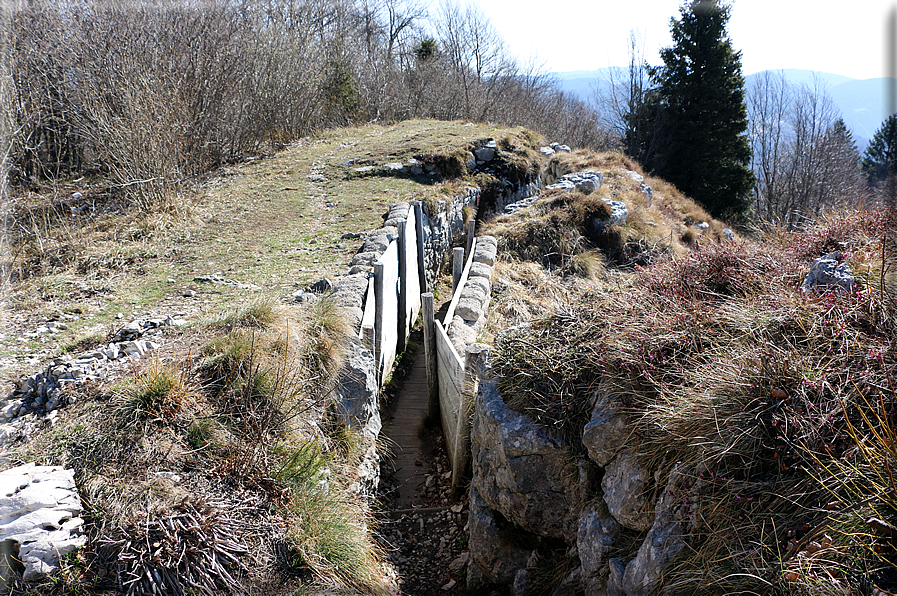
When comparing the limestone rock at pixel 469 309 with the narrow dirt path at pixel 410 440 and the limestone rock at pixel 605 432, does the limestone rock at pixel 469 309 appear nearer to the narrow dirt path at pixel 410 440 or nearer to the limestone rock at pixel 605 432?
the narrow dirt path at pixel 410 440

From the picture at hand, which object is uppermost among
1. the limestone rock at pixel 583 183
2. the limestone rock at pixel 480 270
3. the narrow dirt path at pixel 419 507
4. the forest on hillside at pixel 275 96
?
the forest on hillside at pixel 275 96

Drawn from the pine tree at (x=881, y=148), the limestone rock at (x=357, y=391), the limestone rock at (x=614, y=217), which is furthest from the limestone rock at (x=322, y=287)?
the pine tree at (x=881, y=148)

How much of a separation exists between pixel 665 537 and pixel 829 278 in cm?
193

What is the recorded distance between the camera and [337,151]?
14.1 meters

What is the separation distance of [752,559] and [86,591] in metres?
3.01

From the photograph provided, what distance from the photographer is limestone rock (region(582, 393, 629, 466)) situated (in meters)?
3.24

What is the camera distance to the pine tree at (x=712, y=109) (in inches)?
834

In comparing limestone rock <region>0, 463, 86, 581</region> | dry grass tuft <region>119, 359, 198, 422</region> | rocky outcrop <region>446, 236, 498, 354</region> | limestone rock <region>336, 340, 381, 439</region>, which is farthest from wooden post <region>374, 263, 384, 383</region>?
limestone rock <region>0, 463, 86, 581</region>

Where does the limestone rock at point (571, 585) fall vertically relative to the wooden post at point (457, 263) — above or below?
below

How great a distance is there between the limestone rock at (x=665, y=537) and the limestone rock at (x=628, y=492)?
A: 0.57 ft

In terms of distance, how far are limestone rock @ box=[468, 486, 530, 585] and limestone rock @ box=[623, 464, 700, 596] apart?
1300mm

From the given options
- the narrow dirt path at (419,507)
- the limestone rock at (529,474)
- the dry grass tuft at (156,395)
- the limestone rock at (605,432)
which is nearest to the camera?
the limestone rock at (605,432)

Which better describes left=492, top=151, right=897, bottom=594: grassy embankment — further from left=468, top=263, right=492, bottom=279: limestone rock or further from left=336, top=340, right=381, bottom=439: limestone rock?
left=468, top=263, right=492, bottom=279: limestone rock

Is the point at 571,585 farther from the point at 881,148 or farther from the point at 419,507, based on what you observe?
the point at 881,148
